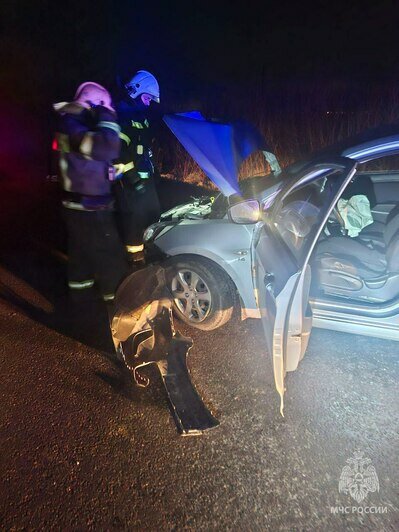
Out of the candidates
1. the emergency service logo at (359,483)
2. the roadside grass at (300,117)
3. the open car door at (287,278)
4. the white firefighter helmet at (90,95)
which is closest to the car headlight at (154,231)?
the open car door at (287,278)

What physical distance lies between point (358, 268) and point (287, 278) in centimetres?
134

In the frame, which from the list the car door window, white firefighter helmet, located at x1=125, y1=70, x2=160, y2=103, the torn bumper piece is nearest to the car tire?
the torn bumper piece

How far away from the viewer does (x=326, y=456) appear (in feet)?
7.72

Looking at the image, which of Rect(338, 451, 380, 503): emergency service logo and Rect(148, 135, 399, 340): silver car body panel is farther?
Rect(148, 135, 399, 340): silver car body panel

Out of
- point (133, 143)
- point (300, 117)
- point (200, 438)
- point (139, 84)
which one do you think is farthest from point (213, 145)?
point (300, 117)

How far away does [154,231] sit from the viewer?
367cm

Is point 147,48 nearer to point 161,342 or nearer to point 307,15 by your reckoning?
point 307,15

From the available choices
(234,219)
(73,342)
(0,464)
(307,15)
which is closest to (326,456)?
(234,219)

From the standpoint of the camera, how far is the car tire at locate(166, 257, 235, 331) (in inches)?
129

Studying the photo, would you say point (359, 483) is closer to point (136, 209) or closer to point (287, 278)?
point (287, 278)

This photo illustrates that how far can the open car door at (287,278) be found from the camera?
2303 millimetres

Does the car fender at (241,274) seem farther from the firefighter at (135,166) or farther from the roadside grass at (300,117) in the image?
the roadside grass at (300,117)

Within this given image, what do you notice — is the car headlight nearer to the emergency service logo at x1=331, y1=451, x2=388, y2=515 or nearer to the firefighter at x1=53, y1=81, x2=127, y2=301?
the firefighter at x1=53, y1=81, x2=127, y2=301

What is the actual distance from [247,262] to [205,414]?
113cm
